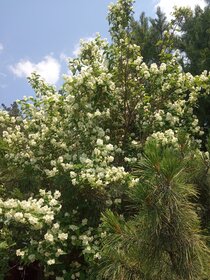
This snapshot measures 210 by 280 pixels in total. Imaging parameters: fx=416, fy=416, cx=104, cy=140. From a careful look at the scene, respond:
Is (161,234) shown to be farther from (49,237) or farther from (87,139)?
(87,139)

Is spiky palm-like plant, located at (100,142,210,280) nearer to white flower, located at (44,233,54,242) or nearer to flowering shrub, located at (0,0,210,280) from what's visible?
flowering shrub, located at (0,0,210,280)

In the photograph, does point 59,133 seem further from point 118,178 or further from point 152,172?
point 152,172

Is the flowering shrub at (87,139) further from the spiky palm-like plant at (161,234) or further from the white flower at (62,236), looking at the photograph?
the spiky palm-like plant at (161,234)

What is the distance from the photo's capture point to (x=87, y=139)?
4.98m

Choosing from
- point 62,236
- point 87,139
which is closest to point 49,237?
point 62,236

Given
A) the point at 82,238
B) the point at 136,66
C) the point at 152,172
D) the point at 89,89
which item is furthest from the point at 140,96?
the point at 152,172

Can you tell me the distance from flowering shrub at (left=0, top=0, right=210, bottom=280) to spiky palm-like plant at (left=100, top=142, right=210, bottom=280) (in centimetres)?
114

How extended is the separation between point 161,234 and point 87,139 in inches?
101

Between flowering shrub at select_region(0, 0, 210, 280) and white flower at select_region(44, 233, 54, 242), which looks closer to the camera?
white flower at select_region(44, 233, 54, 242)

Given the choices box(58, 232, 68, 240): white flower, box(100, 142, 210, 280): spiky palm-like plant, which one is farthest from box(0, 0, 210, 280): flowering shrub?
box(100, 142, 210, 280): spiky palm-like plant

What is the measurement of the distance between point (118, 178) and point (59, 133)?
1.28 m

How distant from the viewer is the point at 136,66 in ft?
18.3

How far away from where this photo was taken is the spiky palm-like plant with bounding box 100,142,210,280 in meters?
2.47

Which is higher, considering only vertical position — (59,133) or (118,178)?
(59,133)
